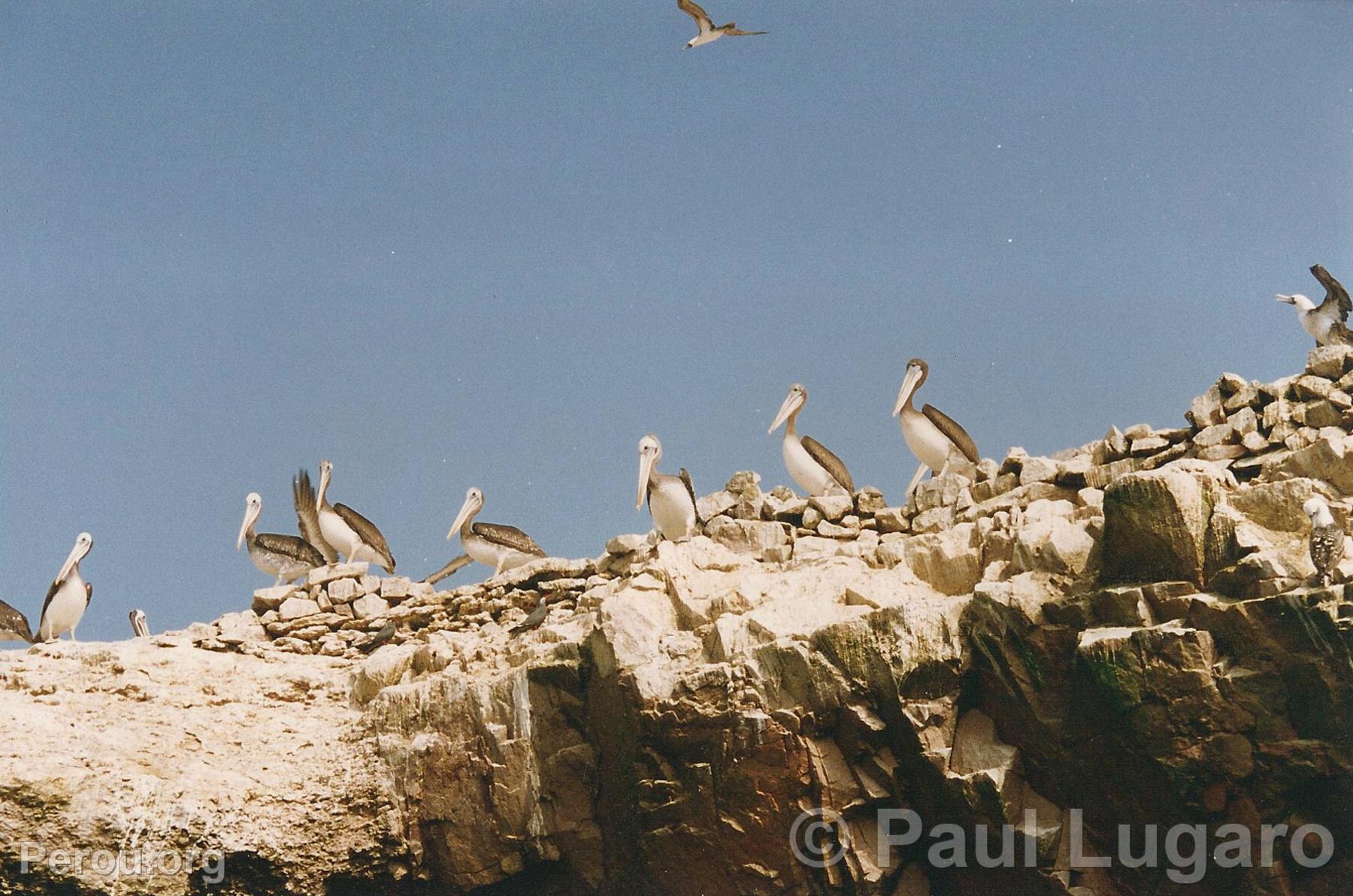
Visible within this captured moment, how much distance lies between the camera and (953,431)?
61.9 ft

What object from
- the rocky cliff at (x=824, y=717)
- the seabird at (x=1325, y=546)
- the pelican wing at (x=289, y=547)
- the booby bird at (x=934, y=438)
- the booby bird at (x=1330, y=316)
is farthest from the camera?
the pelican wing at (x=289, y=547)

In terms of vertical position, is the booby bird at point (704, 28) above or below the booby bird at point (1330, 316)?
above

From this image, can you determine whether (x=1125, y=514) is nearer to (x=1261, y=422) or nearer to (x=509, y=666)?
(x=1261, y=422)

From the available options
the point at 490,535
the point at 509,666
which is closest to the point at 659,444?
the point at 490,535

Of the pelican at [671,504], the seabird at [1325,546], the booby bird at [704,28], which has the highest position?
the booby bird at [704,28]

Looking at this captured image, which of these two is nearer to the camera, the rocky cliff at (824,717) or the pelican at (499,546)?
the rocky cliff at (824,717)

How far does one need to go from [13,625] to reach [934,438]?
1221 centimetres

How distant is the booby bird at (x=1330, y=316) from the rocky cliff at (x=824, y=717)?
10.1ft

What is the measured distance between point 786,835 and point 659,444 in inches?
294

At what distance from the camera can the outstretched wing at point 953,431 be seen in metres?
18.7

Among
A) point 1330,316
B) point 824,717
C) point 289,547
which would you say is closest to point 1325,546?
point 824,717

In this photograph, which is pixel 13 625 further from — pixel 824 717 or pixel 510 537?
pixel 824 717

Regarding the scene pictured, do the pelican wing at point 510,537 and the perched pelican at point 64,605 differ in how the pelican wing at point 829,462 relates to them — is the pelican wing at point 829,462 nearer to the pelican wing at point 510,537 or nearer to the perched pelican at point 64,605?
the pelican wing at point 510,537

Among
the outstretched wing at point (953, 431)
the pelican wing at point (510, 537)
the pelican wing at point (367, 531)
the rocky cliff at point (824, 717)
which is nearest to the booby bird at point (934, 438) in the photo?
the outstretched wing at point (953, 431)
